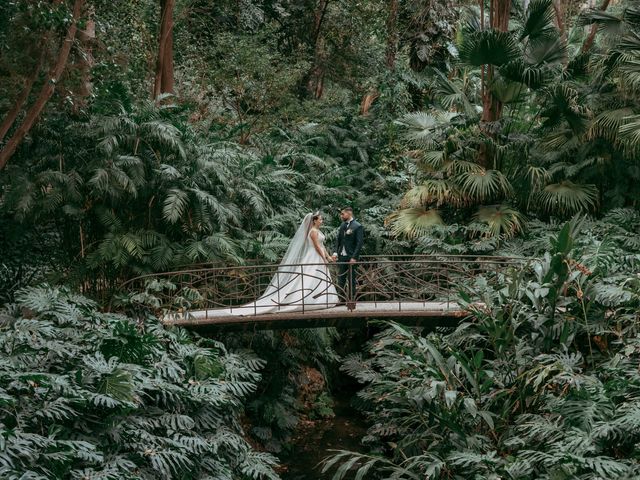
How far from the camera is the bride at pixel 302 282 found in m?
11.8

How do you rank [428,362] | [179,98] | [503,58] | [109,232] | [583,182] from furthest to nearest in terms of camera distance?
[179,98] → [583,182] → [503,58] → [109,232] → [428,362]

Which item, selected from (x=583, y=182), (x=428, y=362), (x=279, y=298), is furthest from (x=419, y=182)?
(x=428, y=362)

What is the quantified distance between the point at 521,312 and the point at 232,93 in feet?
37.3

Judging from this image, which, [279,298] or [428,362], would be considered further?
[279,298]

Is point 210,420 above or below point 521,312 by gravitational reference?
below

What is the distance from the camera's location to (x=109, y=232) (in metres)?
12.7

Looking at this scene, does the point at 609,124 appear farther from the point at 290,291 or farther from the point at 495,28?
the point at 290,291

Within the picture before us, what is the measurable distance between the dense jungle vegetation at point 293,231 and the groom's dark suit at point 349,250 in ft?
3.00

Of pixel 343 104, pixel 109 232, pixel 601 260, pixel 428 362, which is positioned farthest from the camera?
pixel 343 104

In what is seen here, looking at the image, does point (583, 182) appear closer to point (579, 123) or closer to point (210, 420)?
point (579, 123)

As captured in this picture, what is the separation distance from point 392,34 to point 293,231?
25.1 ft

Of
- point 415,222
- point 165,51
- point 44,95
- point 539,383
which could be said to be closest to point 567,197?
point 415,222

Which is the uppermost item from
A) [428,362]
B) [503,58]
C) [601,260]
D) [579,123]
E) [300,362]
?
A: [503,58]

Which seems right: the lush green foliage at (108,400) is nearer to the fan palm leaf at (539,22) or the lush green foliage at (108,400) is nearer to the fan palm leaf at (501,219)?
the fan palm leaf at (501,219)
